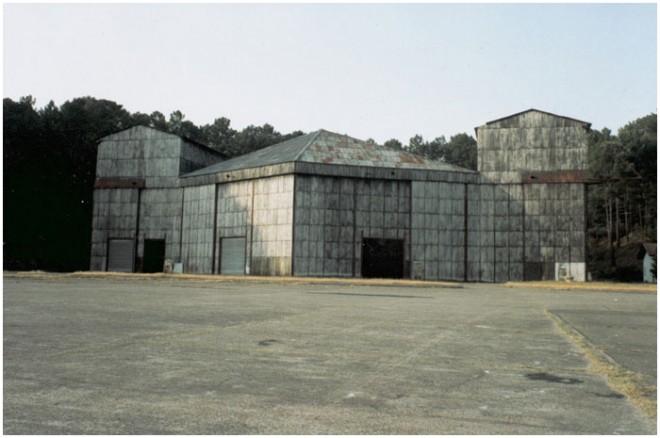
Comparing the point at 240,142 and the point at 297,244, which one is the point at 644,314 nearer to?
the point at 297,244

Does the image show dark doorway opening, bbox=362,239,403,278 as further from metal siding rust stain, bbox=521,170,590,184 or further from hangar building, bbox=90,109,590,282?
metal siding rust stain, bbox=521,170,590,184

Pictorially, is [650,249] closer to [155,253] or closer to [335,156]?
[335,156]

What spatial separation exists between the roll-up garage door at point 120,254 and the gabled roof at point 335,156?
6.66 m

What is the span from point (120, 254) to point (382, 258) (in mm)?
19080

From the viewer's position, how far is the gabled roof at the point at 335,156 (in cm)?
3875

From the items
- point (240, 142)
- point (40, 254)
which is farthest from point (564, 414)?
point (240, 142)

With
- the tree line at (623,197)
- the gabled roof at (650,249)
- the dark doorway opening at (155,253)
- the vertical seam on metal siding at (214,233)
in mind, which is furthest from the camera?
the tree line at (623,197)

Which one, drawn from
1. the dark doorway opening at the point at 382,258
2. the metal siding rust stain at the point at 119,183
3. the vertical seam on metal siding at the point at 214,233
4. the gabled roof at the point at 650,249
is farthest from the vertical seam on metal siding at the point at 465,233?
the gabled roof at the point at 650,249

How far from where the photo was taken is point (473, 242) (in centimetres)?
3891

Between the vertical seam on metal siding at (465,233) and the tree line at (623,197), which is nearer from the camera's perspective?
the vertical seam on metal siding at (465,233)

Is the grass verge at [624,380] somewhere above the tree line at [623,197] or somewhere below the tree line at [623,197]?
below

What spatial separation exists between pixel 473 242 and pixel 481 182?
13.3 ft

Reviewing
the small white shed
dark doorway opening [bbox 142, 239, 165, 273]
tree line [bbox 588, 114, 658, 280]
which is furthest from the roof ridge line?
the small white shed

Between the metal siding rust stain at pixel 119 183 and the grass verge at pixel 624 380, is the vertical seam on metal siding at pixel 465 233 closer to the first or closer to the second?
the metal siding rust stain at pixel 119 183
